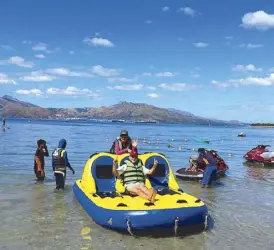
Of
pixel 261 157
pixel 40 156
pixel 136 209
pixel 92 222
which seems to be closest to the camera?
pixel 136 209

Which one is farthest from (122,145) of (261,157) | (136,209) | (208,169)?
(261,157)

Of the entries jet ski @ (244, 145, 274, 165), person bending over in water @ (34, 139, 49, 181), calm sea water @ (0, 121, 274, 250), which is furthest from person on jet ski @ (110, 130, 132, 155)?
jet ski @ (244, 145, 274, 165)

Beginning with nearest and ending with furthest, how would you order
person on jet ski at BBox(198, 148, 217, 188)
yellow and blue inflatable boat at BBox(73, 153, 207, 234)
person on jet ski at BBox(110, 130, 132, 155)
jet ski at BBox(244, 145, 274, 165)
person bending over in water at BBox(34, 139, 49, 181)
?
1. yellow and blue inflatable boat at BBox(73, 153, 207, 234)
2. person on jet ski at BBox(110, 130, 132, 155)
3. person bending over in water at BBox(34, 139, 49, 181)
4. person on jet ski at BBox(198, 148, 217, 188)
5. jet ski at BBox(244, 145, 274, 165)

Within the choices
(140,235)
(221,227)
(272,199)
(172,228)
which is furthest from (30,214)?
(272,199)

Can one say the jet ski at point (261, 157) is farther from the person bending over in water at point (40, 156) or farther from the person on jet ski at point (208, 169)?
the person bending over in water at point (40, 156)

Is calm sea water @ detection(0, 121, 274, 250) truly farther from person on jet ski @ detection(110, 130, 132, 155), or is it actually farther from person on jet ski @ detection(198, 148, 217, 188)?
person on jet ski @ detection(110, 130, 132, 155)

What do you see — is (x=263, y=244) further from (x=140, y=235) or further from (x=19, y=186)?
(x=19, y=186)

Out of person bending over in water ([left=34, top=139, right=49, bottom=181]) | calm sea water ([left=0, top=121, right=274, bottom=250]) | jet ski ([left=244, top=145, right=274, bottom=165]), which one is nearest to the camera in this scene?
calm sea water ([left=0, top=121, right=274, bottom=250])

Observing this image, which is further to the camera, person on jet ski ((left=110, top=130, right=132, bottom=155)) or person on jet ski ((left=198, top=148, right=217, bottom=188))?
person on jet ski ((left=198, top=148, right=217, bottom=188))

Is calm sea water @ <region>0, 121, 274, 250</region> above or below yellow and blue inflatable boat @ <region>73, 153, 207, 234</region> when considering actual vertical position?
below

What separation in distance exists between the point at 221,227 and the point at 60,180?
6.36m

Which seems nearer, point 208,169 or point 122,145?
point 122,145

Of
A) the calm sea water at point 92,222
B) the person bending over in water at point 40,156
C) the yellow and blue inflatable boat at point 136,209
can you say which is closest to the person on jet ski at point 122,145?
the yellow and blue inflatable boat at point 136,209

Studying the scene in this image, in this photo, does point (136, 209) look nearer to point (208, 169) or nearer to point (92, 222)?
point (92, 222)
